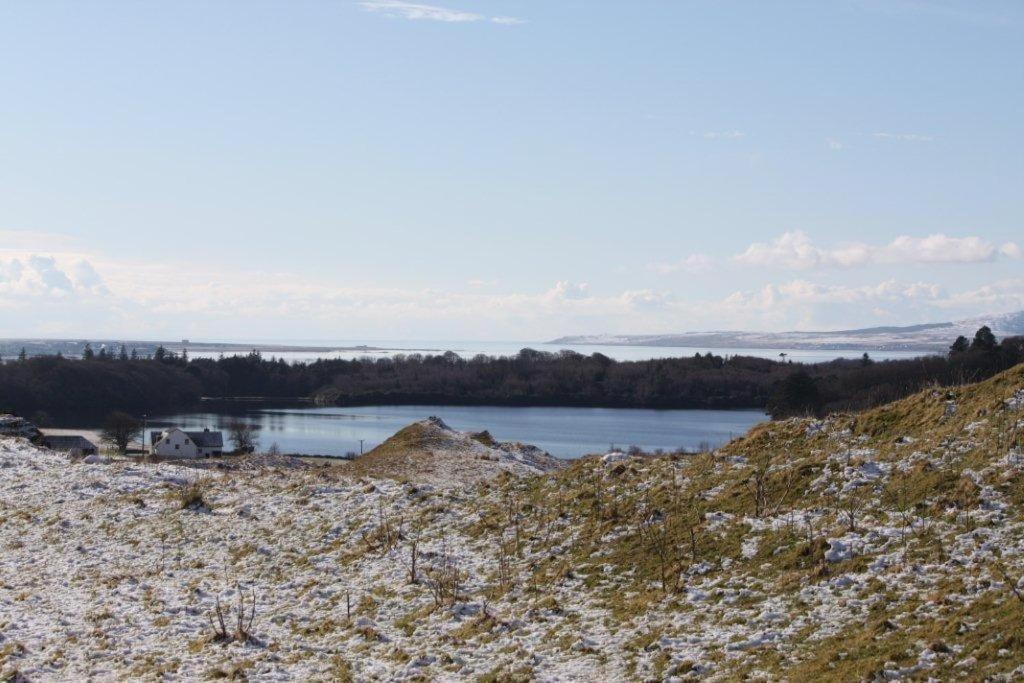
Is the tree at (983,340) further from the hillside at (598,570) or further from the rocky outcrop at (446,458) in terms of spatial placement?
the hillside at (598,570)

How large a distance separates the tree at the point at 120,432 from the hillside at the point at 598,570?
5890 cm

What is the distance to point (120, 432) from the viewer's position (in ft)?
260

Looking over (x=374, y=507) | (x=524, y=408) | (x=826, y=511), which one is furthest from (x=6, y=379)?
(x=826, y=511)

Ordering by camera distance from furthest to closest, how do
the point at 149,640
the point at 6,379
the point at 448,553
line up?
1. the point at 6,379
2. the point at 448,553
3. the point at 149,640

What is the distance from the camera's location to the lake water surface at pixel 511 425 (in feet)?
320

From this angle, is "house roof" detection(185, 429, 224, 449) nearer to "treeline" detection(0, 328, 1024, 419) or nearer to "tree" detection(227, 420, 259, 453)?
"tree" detection(227, 420, 259, 453)

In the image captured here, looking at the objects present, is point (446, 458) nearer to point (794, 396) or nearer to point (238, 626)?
point (238, 626)

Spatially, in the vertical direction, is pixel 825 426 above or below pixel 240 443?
above

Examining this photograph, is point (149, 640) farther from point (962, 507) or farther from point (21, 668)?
point (962, 507)

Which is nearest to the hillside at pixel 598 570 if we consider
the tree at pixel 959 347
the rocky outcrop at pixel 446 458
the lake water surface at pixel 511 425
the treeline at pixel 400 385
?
the rocky outcrop at pixel 446 458

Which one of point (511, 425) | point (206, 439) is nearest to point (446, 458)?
point (206, 439)

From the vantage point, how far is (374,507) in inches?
816

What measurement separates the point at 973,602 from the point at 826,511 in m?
4.42

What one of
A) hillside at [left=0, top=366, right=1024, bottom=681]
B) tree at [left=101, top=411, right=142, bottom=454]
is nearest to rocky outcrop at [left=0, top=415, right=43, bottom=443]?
hillside at [left=0, top=366, right=1024, bottom=681]
